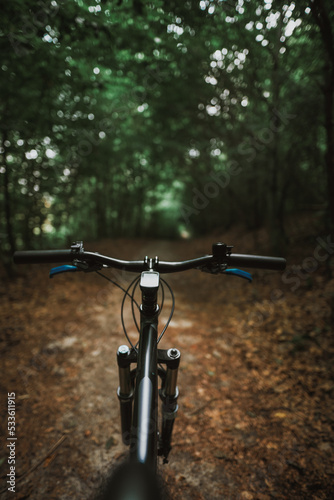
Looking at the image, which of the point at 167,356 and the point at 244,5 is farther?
the point at 244,5

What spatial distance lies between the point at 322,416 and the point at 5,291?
6978 millimetres

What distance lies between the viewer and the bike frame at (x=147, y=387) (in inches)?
43.1

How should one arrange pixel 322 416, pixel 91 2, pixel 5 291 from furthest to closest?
1. pixel 5 291
2. pixel 91 2
3. pixel 322 416

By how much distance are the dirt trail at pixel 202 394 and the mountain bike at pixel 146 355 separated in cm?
78

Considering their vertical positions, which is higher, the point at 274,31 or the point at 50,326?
the point at 274,31

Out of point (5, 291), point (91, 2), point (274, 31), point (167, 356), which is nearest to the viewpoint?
point (167, 356)

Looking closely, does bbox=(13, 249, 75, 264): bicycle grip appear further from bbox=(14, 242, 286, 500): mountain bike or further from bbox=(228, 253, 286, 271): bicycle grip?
bbox=(228, 253, 286, 271): bicycle grip

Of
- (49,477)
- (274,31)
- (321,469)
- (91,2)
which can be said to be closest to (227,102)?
(274,31)

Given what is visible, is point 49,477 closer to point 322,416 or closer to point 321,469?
point 321,469

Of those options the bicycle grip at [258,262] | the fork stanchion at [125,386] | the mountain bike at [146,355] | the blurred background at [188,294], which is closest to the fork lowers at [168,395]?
the mountain bike at [146,355]

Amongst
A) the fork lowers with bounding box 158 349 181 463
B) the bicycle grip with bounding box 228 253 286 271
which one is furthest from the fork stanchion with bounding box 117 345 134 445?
the bicycle grip with bounding box 228 253 286 271

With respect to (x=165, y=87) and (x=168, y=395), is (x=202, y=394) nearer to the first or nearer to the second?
(x=168, y=395)

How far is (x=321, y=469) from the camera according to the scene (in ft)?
Result: 7.00

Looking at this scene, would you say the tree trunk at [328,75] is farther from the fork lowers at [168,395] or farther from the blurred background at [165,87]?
the fork lowers at [168,395]
